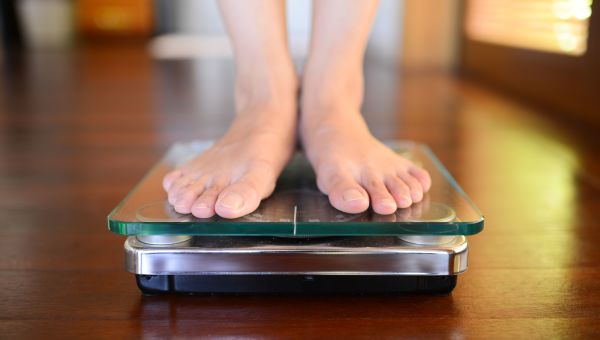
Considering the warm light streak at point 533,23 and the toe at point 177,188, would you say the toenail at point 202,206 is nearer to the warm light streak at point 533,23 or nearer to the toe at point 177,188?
the toe at point 177,188

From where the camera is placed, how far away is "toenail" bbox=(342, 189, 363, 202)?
0.57 metres

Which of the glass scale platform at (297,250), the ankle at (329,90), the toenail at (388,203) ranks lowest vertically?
the glass scale platform at (297,250)

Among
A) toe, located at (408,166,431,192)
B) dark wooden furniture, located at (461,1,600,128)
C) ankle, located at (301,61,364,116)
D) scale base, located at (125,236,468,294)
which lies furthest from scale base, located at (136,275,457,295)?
dark wooden furniture, located at (461,1,600,128)

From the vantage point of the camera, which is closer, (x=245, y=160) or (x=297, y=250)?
(x=297, y=250)

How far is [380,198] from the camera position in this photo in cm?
57

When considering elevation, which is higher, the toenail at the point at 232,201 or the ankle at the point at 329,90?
the ankle at the point at 329,90

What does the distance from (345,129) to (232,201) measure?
0.22m

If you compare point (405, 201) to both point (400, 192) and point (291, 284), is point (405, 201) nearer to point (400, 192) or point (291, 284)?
point (400, 192)

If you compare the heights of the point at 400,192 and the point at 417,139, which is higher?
the point at 400,192

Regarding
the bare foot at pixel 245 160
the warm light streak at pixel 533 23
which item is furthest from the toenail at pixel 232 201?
the warm light streak at pixel 533 23

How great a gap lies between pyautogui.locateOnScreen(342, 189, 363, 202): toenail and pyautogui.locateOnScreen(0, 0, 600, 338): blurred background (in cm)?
9

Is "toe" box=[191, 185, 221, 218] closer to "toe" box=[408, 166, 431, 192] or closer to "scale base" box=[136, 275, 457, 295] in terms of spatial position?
"scale base" box=[136, 275, 457, 295]

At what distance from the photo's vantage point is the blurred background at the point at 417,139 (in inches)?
20.7

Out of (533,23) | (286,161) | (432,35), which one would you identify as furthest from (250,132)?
(432,35)
